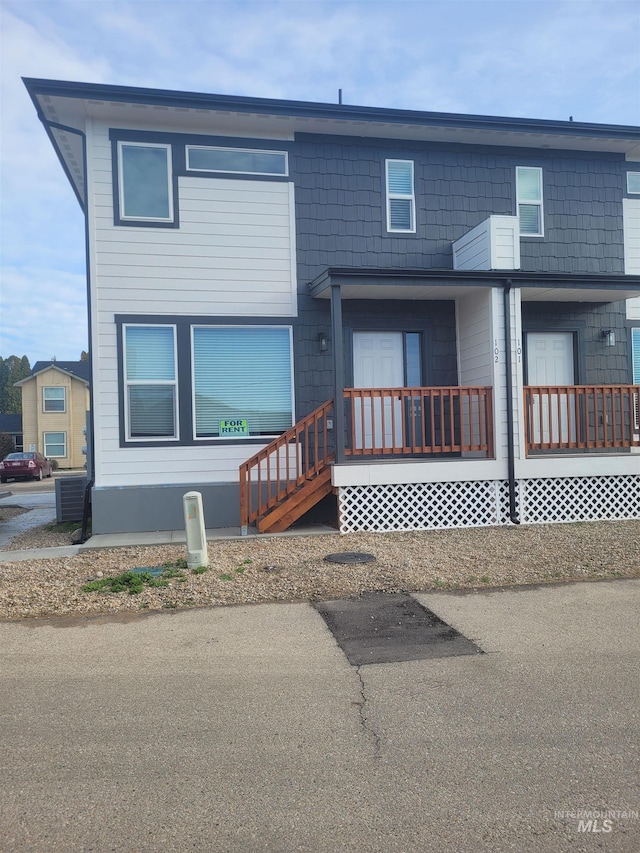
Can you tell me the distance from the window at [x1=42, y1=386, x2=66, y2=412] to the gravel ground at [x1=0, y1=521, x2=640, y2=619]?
3493cm

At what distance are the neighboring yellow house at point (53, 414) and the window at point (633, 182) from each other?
3461 centimetres

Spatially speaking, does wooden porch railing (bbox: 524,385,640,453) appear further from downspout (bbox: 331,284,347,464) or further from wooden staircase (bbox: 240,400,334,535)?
wooden staircase (bbox: 240,400,334,535)

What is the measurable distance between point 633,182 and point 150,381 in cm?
960

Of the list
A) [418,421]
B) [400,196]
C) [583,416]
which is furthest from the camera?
[400,196]

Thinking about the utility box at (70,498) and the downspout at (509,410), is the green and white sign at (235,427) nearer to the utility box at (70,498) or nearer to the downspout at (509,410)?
the utility box at (70,498)

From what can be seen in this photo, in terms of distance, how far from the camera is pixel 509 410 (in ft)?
33.0

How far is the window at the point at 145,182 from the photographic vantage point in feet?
34.1

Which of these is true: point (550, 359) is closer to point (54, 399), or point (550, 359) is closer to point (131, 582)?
point (131, 582)

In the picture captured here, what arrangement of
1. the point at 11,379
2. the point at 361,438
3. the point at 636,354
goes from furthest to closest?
the point at 11,379, the point at 636,354, the point at 361,438

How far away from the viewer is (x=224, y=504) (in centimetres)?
1040

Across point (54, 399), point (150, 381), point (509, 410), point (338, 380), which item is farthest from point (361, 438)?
point (54, 399)

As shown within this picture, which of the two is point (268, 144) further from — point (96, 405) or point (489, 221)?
point (96, 405)

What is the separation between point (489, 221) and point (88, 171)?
6.24m

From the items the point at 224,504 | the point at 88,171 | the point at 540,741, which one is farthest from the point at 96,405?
the point at 540,741
